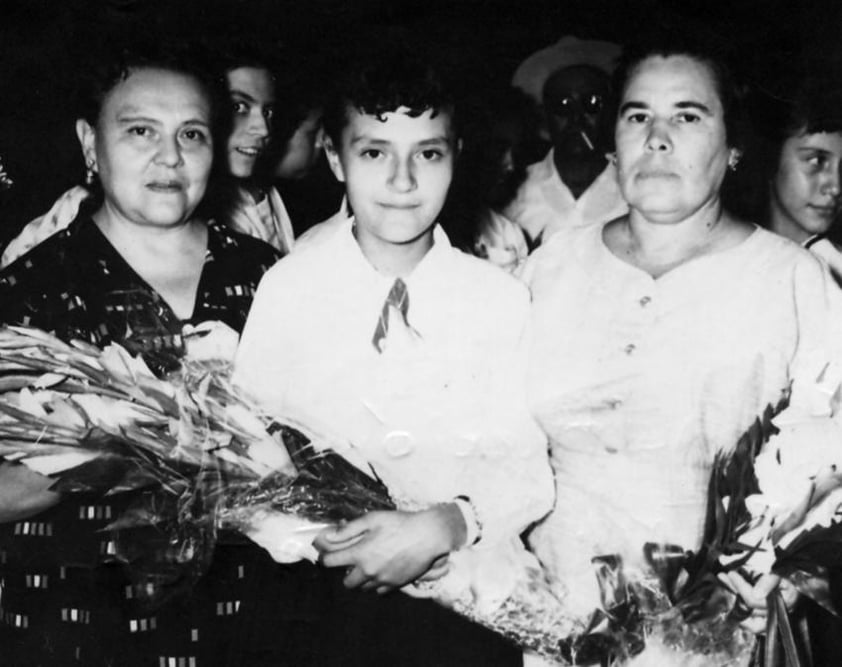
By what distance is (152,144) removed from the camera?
5.78ft

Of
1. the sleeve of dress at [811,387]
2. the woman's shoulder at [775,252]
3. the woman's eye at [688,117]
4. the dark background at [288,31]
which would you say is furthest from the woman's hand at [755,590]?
the dark background at [288,31]

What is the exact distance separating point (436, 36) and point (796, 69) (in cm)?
68

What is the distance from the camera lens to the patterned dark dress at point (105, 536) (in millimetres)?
1781

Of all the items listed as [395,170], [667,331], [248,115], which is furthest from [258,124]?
[667,331]

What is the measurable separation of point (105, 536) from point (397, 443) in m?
0.56

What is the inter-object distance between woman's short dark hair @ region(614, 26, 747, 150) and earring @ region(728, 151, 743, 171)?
0.04 ft

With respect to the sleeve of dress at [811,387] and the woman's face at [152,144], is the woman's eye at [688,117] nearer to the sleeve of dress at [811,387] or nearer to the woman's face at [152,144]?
the sleeve of dress at [811,387]

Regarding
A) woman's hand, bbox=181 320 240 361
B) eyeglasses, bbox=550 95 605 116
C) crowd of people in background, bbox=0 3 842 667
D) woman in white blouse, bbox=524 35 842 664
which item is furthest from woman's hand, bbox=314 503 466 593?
eyeglasses, bbox=550 95 605 116

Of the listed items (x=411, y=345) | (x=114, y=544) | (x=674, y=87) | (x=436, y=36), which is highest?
(x=436, y=36)

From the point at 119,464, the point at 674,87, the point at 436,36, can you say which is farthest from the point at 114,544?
the point at 674,87

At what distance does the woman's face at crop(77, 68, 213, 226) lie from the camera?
176 centimetres

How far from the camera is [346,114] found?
177 centimetres

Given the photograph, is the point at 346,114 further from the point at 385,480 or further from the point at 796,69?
the point at 796,69

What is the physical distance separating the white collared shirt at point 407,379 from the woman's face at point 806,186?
536 mm
